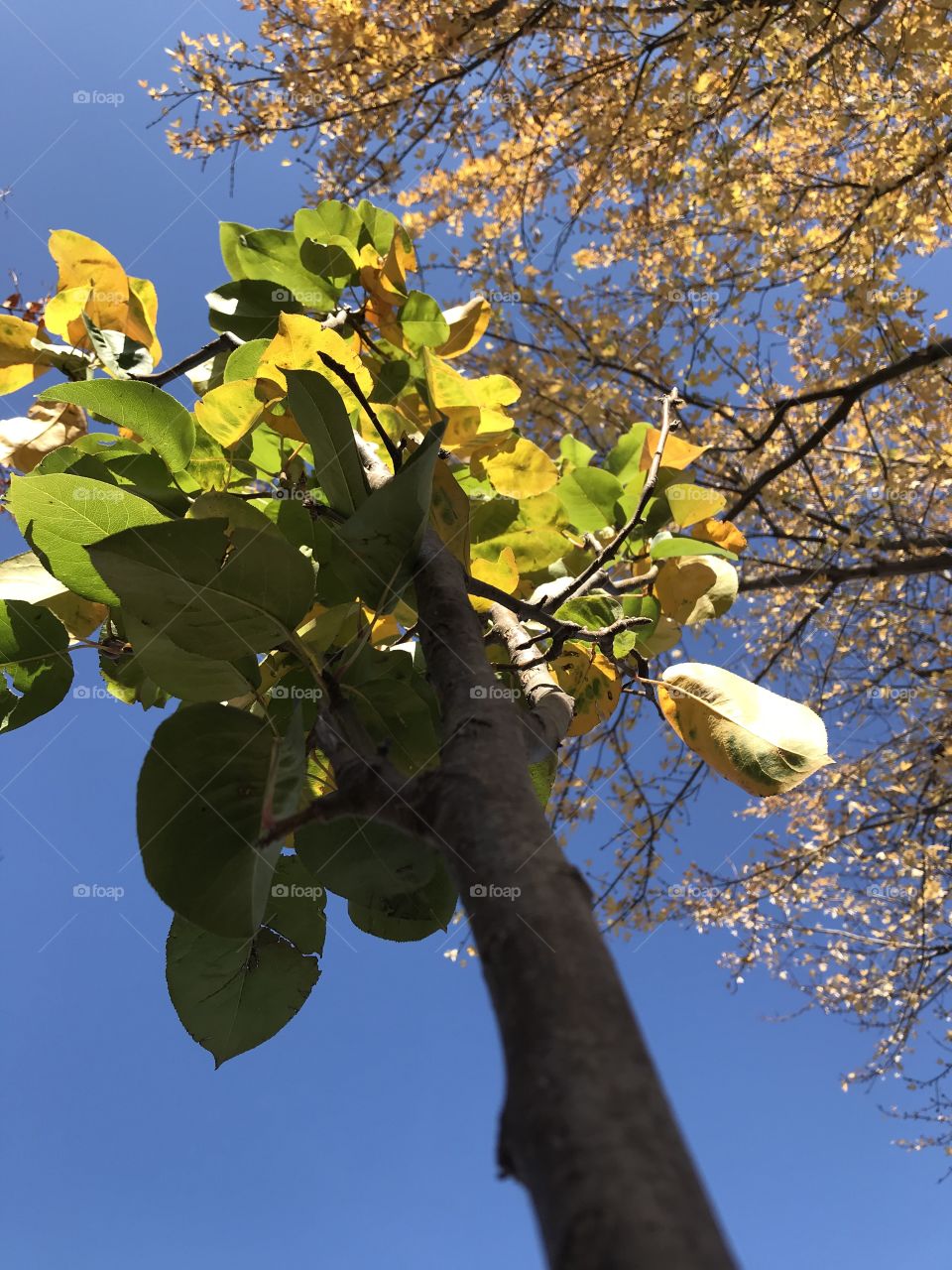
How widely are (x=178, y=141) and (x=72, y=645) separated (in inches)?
152

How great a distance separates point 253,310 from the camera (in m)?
1.04

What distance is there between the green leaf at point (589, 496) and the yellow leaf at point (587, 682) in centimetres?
23

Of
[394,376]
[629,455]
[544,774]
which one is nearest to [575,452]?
[629,455]

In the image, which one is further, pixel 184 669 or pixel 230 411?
pixel 230 411

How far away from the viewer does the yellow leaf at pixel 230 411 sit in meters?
0.74

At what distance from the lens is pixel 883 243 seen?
3057mm

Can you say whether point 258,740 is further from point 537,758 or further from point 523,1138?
point 523,1138

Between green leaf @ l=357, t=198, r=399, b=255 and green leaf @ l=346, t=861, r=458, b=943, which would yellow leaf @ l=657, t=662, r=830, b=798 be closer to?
Answer: green leaf @ l=346, t=861, r=458, b=943

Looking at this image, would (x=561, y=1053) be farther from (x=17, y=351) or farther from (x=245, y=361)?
(x=17, y=351)

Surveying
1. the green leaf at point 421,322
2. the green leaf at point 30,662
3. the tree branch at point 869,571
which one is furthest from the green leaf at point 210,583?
the tree branch at point 869,571

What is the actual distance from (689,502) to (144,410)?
2.08 feet

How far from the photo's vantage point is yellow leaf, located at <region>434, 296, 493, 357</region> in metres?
1.03

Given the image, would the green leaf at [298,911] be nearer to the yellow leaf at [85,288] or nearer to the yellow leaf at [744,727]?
the yellow leaf at [744,727]

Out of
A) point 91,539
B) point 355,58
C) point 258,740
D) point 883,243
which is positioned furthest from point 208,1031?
point 355,58
